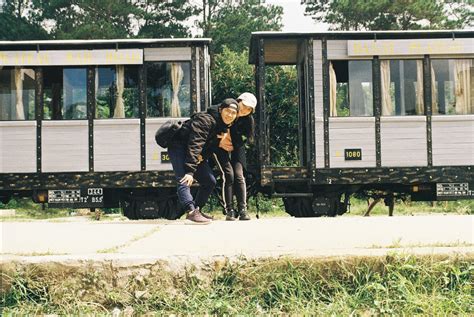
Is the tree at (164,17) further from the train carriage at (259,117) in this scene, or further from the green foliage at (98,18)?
the train carriage at (259,117)

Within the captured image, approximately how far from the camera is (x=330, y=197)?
933 centimetres

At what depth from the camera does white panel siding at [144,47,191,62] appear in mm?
9305

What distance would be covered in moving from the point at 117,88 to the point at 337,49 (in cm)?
375

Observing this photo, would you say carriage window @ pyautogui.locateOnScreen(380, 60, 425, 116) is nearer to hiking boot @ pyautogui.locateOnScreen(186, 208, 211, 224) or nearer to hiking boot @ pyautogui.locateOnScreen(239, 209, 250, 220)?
hiking boot @ pyautogui.locateOnScreen(239, 209, 250, 220)

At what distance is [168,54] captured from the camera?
9344 millimetres

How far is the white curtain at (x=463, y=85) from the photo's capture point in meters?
9.27

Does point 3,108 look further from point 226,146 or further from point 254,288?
point 254,288

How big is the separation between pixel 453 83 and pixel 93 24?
665 inches

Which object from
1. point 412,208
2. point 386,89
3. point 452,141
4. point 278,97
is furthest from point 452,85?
point 412,208

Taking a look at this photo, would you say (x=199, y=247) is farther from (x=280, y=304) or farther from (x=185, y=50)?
(x=185, y=50)

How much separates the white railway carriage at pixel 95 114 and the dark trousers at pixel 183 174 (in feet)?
9.19

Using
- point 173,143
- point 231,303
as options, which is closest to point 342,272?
point 231,303

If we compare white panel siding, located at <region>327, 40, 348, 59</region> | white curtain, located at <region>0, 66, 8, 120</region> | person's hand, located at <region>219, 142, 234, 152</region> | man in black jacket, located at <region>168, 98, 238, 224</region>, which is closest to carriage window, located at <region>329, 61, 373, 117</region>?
white panel siding, located at <region>327, 40, 348, 59</region>

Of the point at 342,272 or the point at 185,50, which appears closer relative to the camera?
the point at 342,272
